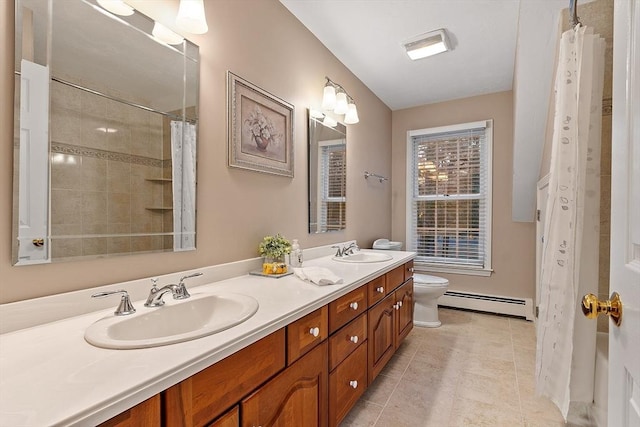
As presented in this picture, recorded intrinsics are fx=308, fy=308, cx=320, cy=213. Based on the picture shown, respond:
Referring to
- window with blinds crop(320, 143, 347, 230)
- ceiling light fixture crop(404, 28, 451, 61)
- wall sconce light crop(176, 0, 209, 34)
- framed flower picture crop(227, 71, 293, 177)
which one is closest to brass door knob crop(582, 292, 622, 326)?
framed flower picture crop(227, 71, 293, 177)

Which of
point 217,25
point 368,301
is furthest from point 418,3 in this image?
point 368,301

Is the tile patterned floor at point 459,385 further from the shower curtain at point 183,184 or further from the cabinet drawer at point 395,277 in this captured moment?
the shower curtain at point 183,184

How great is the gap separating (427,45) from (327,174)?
1246 millimetres

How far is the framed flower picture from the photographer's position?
1.60 meters

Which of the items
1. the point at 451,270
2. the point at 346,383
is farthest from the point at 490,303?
the point at 346,383

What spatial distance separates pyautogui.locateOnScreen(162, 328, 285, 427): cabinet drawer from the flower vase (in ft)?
2.00

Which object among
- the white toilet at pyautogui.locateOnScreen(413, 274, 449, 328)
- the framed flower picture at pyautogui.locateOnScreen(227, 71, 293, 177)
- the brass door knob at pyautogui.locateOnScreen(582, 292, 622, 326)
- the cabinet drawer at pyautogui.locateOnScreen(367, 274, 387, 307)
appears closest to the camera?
the brass door knob at pyautogui.locateOnScreen(582, 292, 622, 326)

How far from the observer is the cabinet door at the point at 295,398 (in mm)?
931

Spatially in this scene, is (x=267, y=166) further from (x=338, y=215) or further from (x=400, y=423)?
(x=400, y=423)

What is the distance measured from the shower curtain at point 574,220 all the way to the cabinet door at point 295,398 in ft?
3.59

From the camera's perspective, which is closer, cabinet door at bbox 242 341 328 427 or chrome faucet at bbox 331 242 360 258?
cabinet door at bbox 242 341 328 427

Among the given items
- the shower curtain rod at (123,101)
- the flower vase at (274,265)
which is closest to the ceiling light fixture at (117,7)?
the shower curtain rod at (123,101)

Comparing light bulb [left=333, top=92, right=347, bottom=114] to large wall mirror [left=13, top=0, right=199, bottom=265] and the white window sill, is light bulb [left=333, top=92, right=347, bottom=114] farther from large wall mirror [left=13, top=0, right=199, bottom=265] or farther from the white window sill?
the white window sill

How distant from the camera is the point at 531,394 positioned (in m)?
1.90
